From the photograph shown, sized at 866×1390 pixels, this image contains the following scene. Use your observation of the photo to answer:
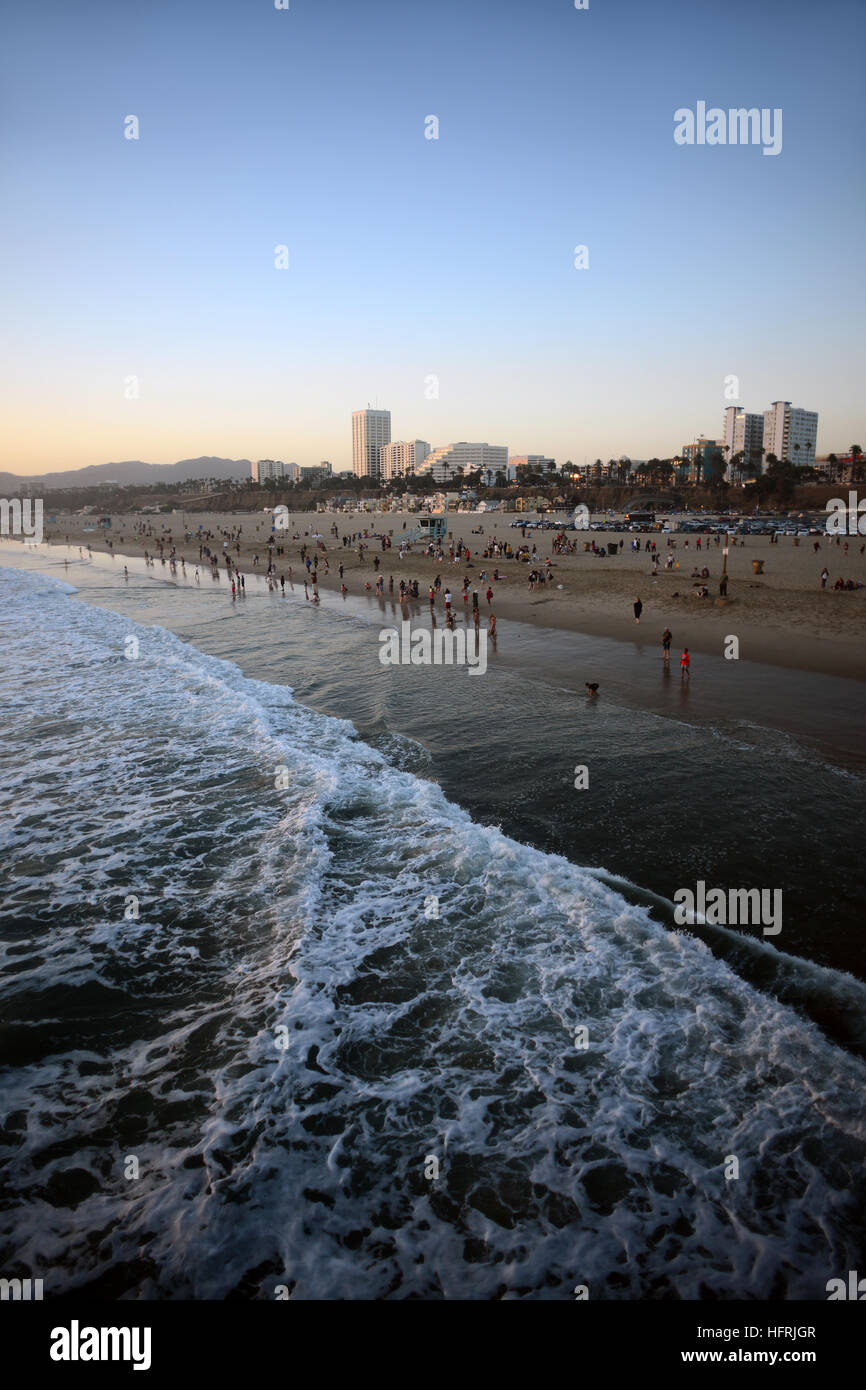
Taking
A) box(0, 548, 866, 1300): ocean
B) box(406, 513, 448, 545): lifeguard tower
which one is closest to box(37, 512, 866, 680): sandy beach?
box(406, 513, 448, 545): lifeguard tower

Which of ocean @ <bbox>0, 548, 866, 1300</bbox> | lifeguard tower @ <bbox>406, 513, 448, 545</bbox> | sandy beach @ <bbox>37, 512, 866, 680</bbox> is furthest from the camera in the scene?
lifeguard tower @ <bbox>406, 513, 448, 545</bbox>

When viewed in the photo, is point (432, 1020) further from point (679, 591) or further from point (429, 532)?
point (429, 532)

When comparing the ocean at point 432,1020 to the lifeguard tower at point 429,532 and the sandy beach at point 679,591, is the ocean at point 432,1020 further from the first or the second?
the lifeguard tower at point 429,532

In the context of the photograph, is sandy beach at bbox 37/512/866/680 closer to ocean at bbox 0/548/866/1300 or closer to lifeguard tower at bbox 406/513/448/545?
lifeguard tower at bbox 406/513/448/545

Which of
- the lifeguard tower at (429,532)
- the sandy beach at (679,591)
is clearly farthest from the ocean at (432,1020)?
the lifeguard tower at (429,532)

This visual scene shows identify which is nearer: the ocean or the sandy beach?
the ocean

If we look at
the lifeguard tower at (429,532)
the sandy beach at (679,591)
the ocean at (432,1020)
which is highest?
the lifeguard tower at (429,532)
